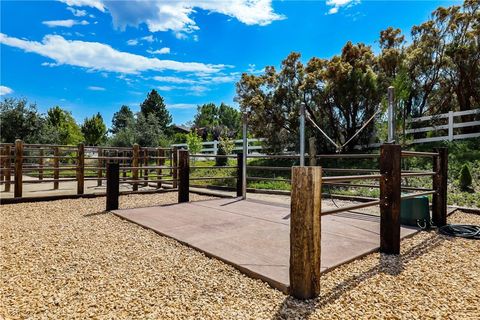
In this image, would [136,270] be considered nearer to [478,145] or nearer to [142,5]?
[142,5]

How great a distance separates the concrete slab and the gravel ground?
109 millimetres

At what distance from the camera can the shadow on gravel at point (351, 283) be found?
1570 millimetres

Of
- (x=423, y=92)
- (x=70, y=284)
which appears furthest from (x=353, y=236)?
(x=423, y=92)

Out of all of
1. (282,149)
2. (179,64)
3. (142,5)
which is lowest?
(282,149)

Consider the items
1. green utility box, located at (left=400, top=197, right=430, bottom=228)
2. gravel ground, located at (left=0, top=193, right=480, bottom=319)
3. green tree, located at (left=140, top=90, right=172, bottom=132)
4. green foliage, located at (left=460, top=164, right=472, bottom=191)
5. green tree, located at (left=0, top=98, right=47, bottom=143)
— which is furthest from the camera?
green tree, located at (left=140, top=90, right=172, bottom=132)

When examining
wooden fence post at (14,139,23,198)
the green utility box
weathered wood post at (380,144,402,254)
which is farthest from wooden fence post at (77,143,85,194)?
the green utility box

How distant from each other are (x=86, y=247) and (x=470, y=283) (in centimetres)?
297

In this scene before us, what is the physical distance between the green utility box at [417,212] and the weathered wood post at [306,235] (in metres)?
2.18

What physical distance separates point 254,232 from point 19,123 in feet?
58.2

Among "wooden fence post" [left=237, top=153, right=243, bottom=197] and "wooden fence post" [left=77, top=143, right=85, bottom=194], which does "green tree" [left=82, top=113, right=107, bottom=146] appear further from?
"wooden fence post" [left=237, top=153, right=243, bottom=197]

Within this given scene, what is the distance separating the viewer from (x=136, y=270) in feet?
6.98

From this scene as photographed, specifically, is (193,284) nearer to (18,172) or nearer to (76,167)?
(18,172)

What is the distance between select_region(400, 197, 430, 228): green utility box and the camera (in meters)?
3.30

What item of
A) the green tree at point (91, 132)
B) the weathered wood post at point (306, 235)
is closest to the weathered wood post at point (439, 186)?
the weathered wood post at point (306, 235)
